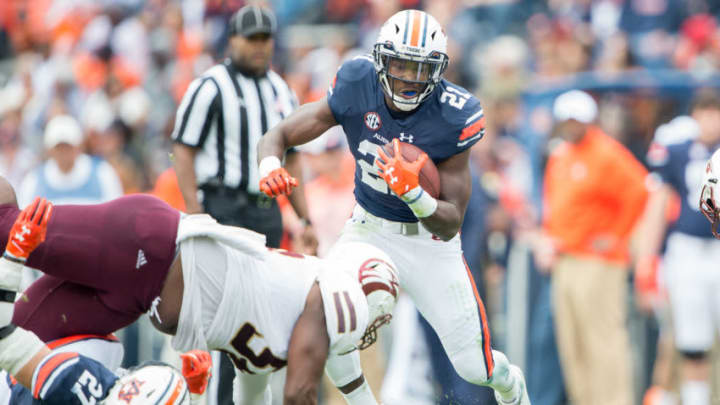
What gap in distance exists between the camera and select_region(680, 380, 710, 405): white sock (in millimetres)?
6539

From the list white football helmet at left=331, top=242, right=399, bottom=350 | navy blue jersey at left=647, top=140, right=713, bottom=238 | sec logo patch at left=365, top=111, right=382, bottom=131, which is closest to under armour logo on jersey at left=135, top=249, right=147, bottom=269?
white football helmet at left=331, top=242, right=399, bottom=350

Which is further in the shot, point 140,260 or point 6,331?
Answer: point 140,260

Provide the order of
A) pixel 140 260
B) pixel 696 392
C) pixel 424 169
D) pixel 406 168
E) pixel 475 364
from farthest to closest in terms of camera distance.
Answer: pixel 696 392, pixel 475 364, pixel 424 169, pixel 406 168, pixel 140 260

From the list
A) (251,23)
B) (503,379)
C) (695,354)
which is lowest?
(695,354)

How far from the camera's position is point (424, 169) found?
4555mm

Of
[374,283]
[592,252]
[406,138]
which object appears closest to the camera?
[374,283]

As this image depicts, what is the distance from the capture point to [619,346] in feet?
23.5

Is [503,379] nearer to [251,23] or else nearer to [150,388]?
[150,388]

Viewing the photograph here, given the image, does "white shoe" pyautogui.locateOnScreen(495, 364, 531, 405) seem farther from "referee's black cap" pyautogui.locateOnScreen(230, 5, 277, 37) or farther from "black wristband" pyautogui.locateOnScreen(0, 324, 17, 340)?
"black wristband" pyautogui.locateOnScreen(0, 324, 17, 340)

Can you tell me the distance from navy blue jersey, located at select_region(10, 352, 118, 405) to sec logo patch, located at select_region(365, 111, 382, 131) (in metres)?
1.62

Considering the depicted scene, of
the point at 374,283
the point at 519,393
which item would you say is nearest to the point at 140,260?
the point at 374,283

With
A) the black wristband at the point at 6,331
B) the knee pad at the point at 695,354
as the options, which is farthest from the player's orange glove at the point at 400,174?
the knee pad at the point at 695,354

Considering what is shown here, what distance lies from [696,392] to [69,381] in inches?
165

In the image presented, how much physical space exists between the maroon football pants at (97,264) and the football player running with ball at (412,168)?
60cm
